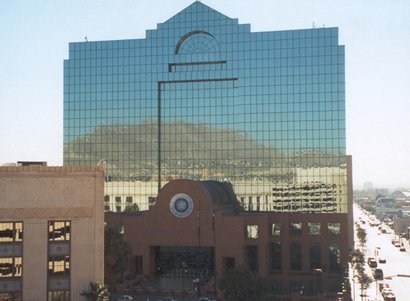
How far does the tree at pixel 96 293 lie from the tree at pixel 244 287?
58.9ft

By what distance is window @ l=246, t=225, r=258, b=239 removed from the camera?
10000 cm

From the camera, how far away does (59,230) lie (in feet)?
214

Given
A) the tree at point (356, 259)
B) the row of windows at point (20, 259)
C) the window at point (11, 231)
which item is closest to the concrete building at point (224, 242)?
the tree at point (356, 259)

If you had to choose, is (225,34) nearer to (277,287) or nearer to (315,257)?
(315,257)

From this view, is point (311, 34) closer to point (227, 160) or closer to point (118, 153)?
point (227, 160)

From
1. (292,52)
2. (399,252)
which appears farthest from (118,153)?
(399,252)

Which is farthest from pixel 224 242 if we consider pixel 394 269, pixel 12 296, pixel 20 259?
pixel 394 269

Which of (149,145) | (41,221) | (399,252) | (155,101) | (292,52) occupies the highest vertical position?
(292,52)

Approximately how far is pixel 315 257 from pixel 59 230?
55.9 m

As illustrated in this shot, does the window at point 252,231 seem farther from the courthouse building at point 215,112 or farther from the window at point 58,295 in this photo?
the window at point 58,295

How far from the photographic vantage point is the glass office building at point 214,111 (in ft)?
397

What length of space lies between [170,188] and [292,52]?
44.0 metres

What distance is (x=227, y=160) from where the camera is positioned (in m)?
126

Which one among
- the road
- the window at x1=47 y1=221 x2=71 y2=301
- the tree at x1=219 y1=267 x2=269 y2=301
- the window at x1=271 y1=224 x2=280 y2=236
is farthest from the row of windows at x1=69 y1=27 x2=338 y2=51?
the window at x1=47 y1=221 x2=71 y2=301
